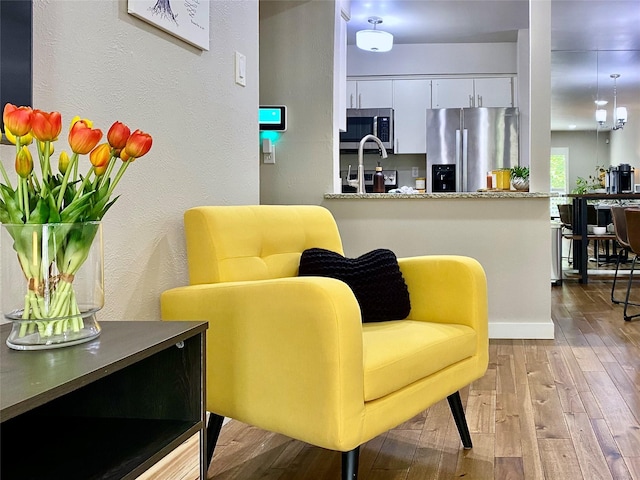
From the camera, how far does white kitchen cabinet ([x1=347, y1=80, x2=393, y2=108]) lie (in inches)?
252

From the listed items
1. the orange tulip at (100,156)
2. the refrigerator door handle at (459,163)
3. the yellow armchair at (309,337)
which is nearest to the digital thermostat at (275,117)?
the yellow armchair at (309,337)

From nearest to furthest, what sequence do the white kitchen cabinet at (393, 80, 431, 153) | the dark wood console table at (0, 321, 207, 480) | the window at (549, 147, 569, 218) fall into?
the dark wood console table at (0, 321, 207, 480) < the white kitchen cabinet at (393, 80, 431, 153) < the window at (549, 147, 569, 218)

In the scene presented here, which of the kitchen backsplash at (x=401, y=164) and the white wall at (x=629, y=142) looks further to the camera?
the white wall at (x=629, y=142)

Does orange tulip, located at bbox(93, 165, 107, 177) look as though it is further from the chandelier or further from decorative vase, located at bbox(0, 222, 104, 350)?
the chandelier

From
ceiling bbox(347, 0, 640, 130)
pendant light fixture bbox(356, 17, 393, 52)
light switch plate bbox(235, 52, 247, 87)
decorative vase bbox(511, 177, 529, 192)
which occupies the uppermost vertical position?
ceiling bbox(347, 0, 640, 130)

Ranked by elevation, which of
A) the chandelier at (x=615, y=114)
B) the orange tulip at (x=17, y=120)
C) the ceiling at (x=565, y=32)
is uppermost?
the ceiling at (x=565, y=32)

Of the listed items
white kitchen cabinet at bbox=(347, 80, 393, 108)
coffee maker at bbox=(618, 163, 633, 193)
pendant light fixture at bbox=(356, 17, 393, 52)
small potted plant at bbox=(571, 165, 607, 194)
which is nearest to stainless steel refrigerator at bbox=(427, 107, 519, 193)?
white kitchen cabinet at bbox=(347, 80, 393, 108)

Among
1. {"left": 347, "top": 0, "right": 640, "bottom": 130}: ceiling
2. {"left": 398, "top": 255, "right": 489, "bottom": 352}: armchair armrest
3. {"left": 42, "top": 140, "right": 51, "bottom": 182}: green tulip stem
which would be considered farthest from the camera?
{"left": 347, "top": 0, "right": 640, "bottom": 130}: ceiling

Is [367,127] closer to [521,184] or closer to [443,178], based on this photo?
[443,178]

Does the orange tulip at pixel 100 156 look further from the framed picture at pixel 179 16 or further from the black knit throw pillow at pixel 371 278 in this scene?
the black knit throw pillow at pixel 371 278

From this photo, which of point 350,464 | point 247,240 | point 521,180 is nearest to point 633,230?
point 521,180

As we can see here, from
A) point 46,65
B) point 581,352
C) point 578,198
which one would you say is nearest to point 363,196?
point 581,352

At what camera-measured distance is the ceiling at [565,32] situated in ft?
16.8

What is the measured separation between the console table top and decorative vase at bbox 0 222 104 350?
34 mm
